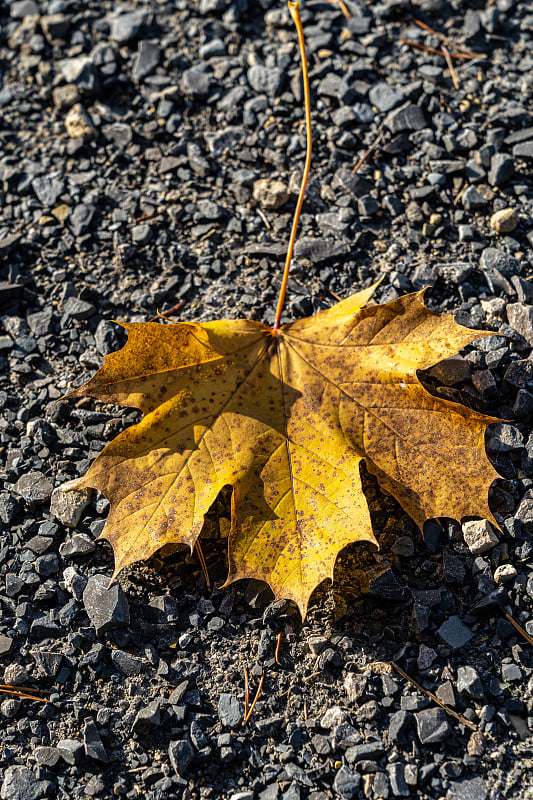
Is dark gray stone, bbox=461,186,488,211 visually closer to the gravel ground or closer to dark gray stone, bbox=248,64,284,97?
the gravel ground

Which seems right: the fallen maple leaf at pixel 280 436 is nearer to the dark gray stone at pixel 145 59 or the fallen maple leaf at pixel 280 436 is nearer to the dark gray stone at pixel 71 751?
the dark gray stone at pixel 71 751

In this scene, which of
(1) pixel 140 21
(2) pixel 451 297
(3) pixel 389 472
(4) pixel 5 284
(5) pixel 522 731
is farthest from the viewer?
(1) pixel 140 21

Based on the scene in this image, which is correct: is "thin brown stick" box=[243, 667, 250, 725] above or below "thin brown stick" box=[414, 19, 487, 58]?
below

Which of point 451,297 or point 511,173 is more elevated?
point 511,173

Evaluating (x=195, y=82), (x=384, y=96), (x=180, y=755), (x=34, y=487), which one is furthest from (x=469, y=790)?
(x=195, y=82)

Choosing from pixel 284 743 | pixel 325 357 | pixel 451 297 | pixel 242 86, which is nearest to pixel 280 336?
pixel 325 357

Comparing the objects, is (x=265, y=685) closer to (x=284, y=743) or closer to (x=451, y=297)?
(x=284, y=743)

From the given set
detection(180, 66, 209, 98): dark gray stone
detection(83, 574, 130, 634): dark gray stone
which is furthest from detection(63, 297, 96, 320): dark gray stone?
detection(180, 66, 209, 98): dark gray stone
